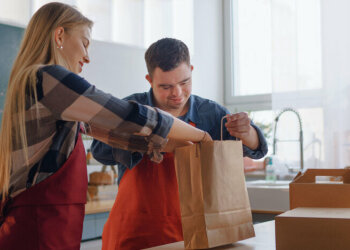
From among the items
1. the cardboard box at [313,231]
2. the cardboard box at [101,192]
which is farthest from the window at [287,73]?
the cardboard box at [313,231]

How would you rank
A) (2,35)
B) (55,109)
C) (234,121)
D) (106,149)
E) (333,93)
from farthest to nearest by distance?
(333,93)
(2,35)
(106,149)
(234,121)
(55,109)

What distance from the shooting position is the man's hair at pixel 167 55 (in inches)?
53.4

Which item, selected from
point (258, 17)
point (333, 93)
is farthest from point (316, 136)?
point (258, 17)

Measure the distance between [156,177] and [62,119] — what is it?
460 millimetres

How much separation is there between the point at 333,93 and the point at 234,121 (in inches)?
91.8

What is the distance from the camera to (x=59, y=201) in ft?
3.44

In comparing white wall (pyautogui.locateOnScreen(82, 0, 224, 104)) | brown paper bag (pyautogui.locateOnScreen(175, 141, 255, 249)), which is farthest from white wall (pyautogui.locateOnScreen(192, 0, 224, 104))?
brown paper bag (pyautogui.locateOnScreen(175, 141, 255, 249))

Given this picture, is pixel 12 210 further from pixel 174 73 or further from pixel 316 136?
pixel 316 136

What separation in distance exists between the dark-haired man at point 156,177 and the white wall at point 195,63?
79.8 inches

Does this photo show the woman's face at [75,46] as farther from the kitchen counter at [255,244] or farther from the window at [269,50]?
the window at [269,50]

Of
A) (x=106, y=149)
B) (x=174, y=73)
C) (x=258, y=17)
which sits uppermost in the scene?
(x=258, y=17)

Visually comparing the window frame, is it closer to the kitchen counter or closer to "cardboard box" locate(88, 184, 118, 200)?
"cardboard box" locate(88, 184, 118, 200)

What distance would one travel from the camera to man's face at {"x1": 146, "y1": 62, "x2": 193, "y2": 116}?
1356mm

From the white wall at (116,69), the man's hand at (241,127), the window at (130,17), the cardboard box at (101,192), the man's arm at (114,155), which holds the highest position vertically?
the window at (130,17)
